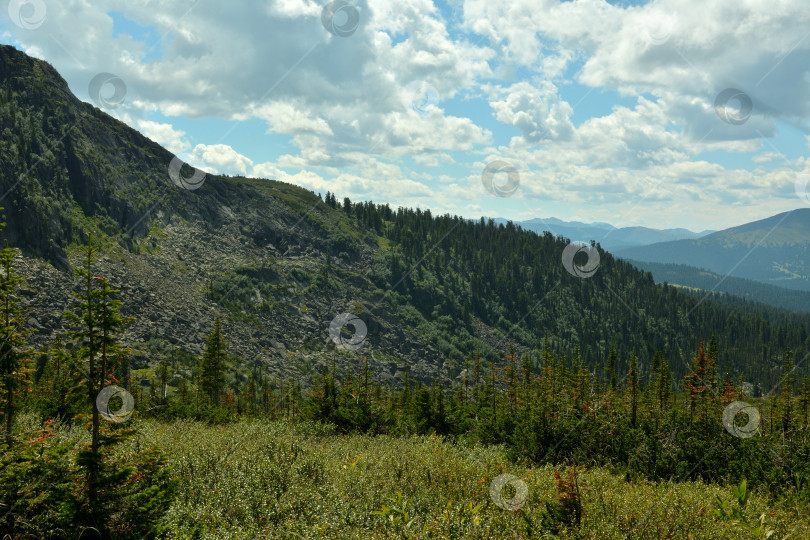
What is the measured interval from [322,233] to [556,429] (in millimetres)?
176520

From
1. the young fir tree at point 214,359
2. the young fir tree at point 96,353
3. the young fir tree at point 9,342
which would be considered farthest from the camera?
the young fir tree at point 214,359

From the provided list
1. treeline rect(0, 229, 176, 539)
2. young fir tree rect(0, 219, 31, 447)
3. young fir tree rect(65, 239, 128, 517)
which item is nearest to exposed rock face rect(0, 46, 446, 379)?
young fir tree rect(0, 219, 31, 447)

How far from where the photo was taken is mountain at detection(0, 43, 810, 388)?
106375mm

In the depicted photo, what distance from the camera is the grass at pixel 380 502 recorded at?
9.05 m

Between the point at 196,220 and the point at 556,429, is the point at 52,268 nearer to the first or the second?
the point at 196,220

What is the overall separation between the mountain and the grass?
8470cm

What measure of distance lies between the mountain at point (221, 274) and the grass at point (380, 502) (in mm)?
84702

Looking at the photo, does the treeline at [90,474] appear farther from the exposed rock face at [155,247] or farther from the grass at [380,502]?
the exposed rock face at [155,247]

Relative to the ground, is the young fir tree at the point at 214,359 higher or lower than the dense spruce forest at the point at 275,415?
lower

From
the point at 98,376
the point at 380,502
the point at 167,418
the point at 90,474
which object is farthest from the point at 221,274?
the point at 380,502

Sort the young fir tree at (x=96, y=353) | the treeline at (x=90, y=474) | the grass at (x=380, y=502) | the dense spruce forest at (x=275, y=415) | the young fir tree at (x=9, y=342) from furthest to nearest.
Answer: the young fir tree at (x=9, y=342), the dense spruce forest at (x=275, y=415), the young fir tree at (x=96, y=353), the treeline at (x=90, y=474), the grass at (x=380, y=502)

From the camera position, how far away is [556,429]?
875 inches

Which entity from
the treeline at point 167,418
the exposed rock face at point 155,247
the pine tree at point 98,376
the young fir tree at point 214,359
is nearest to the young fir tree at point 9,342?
the treeline at point 167,418

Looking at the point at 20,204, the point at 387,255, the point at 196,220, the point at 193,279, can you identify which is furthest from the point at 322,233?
the point at 20,204
